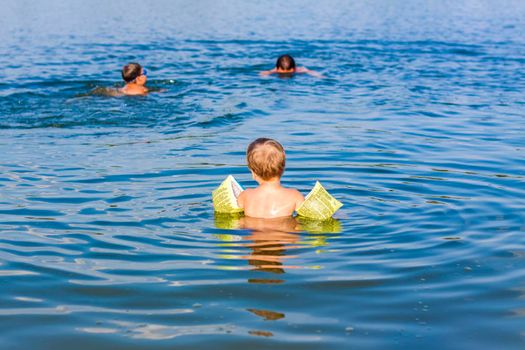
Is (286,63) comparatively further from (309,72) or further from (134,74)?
(134,74)

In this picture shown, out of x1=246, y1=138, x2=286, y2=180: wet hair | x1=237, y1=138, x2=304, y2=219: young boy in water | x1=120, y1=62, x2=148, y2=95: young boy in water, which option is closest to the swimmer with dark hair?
x1=120, y1=62, x2=148, y2=95: young boy in water

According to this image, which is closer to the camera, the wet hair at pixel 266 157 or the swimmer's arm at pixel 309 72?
the wet hair at pixel 266 157

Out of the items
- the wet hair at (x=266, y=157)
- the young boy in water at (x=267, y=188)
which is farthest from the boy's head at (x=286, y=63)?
the wet hair at (x=266, y=157)

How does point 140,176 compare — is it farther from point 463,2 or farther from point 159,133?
point 463,2

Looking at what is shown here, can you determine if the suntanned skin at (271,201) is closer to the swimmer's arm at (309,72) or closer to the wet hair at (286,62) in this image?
the wet hair at (286,62)

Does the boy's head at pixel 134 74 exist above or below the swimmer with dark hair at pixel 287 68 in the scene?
below

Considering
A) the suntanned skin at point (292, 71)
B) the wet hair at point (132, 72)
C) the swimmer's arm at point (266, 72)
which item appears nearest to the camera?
the wet hair at point (132, 72)

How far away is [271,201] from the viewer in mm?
7938

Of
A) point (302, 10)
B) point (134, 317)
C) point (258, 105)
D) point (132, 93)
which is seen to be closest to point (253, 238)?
point (134, 317)

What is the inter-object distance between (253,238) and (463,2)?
1677 inches

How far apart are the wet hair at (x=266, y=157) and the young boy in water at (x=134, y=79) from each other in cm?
900

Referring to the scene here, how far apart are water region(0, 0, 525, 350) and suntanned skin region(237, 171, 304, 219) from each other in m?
0.33

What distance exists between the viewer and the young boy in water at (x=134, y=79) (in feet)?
53.3

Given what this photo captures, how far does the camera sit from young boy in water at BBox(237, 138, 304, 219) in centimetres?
759
